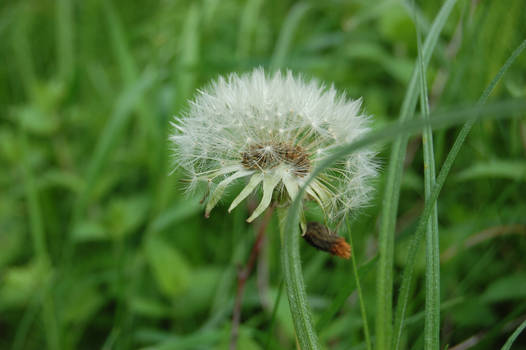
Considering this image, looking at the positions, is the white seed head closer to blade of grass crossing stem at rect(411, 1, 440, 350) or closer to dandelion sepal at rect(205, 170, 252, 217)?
dandelion sepal at rect(205, 170, 252, 217)

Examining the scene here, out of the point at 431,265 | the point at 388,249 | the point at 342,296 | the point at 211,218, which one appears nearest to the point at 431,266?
the point at 431,265

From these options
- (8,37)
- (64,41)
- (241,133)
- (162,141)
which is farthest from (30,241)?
(8,37)

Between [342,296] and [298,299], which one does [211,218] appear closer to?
[342,296]

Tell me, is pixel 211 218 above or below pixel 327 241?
above

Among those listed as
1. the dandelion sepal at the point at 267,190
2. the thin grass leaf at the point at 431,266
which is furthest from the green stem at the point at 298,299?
the thin grass leaf at the point at 431,266

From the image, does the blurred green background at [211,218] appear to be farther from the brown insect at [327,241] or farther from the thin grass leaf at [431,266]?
the thin grass leaf at [431,266]

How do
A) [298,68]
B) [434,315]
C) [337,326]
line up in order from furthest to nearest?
1. [298,68]
2. [337,326]
3. [434,315]

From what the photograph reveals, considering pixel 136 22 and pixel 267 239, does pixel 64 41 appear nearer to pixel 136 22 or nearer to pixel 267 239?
pixel 136 22

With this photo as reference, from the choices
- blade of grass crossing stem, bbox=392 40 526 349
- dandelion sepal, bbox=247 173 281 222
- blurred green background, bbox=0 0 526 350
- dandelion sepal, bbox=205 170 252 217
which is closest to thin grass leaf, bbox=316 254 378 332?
blurred green background, bbox=0 0 526 350
